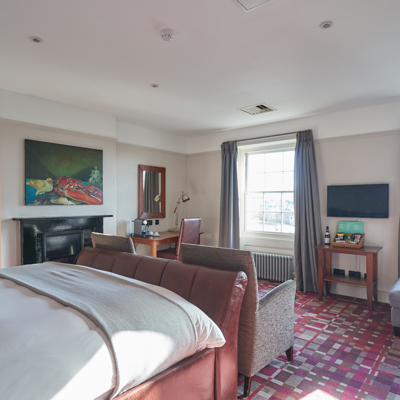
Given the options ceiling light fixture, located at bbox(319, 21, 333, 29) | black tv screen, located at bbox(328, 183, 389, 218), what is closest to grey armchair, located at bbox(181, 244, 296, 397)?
ceiling light fixture, located at bbox(319, 21, 333, 29)

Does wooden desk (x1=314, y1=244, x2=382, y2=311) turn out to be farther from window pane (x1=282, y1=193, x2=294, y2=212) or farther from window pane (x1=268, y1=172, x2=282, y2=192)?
window pane (x1=268, y1=172, x2=282, y2=192)

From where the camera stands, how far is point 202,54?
264 centimetres

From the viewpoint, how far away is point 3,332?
1.27 meters

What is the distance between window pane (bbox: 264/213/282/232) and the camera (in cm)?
505

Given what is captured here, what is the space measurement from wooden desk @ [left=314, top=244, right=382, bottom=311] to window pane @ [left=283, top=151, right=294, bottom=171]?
54.6 inches

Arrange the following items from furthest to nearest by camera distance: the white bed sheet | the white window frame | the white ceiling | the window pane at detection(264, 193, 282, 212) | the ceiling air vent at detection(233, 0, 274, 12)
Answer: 1. the window pane at detection(264, 193, 282, 212)
2. the white window frame
3. the white ceiling
4. the ceiling air vent at detection(233, 0, 274, 12)
5. the white bed sheet

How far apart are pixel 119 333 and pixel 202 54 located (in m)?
2.30

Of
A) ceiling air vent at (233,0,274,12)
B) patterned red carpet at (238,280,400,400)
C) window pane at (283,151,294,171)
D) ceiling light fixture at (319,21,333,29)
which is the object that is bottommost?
patterned red carpet at (238,280,400,400)

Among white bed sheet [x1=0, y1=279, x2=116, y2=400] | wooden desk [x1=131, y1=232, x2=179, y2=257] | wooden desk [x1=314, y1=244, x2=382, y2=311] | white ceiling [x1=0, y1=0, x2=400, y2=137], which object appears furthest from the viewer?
wooden desk [x1=131, y1=232, x2=179, y2=257]

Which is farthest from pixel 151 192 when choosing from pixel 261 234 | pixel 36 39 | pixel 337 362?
pixel 337 362

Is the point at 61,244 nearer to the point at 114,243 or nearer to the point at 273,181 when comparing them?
the point at 114,243

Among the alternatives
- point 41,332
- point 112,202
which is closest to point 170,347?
point 41,332

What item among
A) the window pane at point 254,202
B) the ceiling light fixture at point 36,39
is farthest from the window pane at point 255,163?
the ceiling light fixture at point 36,39

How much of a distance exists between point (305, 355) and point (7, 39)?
3555 millimetres
